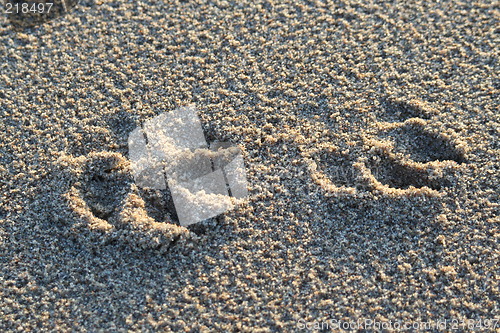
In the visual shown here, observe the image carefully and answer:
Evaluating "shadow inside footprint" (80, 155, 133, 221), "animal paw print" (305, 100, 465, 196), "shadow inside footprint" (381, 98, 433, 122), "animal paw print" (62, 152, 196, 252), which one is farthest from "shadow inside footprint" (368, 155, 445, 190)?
"shadow inside footprint" (80, 155, 133, 221)

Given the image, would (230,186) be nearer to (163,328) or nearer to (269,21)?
(163,328)

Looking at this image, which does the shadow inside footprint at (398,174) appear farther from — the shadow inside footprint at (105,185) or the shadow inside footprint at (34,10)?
the shadow inside footprint at (34,10)

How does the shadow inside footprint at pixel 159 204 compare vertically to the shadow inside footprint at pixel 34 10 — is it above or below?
below

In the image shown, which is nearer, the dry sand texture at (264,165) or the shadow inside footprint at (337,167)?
the dry sand texture at (264,165)

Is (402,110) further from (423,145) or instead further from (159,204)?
(159,204)

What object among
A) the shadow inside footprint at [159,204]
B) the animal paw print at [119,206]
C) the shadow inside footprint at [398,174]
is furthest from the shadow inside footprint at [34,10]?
the shadow inside footprint at [398,174]

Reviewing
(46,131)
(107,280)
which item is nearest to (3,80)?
(46,131)

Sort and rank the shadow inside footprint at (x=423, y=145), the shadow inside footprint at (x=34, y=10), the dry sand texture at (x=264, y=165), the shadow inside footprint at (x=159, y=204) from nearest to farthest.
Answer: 1. the dry sand texture at (x=264, y=165)
2. the shadow inside footprint at (x=159, y=204)
3. the shadow inside footprint at (x=423, y=145)
4. the shadow inside footprint at (x=34, y=10)

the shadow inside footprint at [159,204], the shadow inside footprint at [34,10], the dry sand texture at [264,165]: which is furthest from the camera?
the shadow inside footprint at [34,10]
